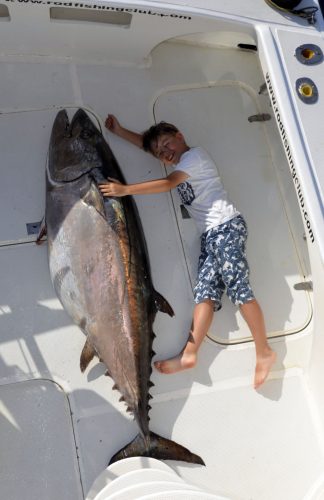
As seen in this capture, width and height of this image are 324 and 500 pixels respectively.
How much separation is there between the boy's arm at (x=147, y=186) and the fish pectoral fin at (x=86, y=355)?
72 centimetres

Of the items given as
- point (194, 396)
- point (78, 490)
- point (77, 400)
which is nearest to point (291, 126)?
point (194, 396)

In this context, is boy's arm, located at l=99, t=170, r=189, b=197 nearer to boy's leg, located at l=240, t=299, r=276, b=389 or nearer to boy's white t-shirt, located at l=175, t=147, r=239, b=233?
boy's white t-shirt, located at l=175, t=147, r=239, b=233

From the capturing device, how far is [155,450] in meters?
2.56

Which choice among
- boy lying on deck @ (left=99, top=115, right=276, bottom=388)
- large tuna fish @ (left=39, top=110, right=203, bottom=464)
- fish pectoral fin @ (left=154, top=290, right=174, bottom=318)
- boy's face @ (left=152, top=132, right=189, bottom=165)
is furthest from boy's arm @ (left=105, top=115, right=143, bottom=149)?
fish pectoral fin @ (left=154, top=290, right=174, bottom=318)

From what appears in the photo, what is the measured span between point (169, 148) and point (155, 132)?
11 centimetres

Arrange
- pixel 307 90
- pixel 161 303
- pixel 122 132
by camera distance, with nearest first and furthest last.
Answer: pixel 307 90, pixel 161 303, pixel 122 132

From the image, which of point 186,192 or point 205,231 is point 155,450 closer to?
point 205,231

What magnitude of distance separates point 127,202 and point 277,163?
1000mm

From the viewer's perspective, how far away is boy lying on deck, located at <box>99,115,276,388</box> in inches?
108

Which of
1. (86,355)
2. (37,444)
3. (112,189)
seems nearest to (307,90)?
(112,189)

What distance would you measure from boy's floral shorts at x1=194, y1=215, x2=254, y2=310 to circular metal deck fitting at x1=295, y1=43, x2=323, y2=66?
835mm

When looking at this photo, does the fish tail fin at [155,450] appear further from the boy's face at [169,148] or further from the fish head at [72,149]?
the boy's face at [169,148]

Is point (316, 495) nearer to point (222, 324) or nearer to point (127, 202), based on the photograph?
point (222, 324)

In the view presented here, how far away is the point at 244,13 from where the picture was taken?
8.56 ft
